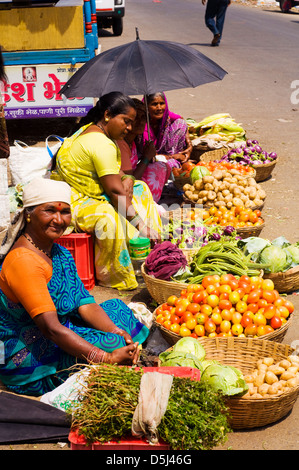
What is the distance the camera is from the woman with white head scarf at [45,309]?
9.57ft

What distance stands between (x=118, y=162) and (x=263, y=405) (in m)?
2.38

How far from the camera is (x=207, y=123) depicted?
7.49m

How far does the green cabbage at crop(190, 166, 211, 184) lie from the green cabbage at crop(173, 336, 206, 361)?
294 centimetres

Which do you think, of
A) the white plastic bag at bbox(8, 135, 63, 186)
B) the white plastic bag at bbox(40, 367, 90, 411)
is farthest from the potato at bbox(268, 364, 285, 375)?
the white plastic bag at bbox(8, 135, 63, 186)

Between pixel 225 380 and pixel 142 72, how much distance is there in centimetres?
280

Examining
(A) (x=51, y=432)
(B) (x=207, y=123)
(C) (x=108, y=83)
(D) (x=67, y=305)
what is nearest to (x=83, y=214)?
(C) (x=108, y=83)

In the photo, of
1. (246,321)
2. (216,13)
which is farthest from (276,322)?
(216,13)

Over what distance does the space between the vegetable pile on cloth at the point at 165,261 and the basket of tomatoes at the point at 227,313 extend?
1.38 feet

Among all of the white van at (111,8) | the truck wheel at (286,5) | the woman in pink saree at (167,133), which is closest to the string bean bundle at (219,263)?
the woman in pink saree at (167,133)

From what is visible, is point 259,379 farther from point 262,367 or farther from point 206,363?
point 206,363

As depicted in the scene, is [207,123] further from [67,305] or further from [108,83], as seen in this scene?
[67,305]

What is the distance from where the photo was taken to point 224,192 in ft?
18.3

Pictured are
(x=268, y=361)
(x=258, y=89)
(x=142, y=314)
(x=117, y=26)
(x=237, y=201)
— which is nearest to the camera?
(x=268, y=361)

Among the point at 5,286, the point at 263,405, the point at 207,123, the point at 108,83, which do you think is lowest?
the point at 207,123
